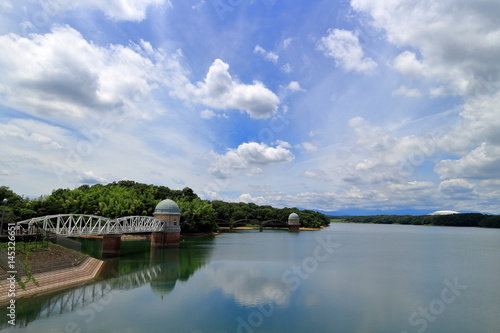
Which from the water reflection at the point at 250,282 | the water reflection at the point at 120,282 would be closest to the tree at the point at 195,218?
the water reflection at the point at 120,282

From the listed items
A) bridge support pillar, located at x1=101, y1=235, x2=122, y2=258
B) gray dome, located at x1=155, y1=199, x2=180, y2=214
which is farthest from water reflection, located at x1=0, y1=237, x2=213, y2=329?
gray dome, located at x1=155, y1=199, x2=180, y2=214

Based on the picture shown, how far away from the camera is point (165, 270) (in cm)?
4119

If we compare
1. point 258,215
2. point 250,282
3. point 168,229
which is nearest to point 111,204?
point 168,229

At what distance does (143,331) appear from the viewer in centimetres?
2016

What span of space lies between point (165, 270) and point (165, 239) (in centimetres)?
2221

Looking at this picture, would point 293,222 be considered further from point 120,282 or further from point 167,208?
point 120,282

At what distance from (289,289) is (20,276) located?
2426cm

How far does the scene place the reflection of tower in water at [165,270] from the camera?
32031 millimetres

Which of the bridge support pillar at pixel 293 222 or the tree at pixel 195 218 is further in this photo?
the bridge support pillar at pixel 293 222

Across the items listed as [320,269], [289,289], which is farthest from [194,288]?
[320,269]

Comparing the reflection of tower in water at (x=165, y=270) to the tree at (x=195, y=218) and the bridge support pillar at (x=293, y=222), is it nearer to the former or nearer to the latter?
the tree at (x=195, y=218)

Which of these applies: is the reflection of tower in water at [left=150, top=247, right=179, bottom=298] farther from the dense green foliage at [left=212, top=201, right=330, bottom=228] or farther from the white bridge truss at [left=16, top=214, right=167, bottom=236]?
the dense green foliage at [left=212, top=201, right=330, bottom=228]

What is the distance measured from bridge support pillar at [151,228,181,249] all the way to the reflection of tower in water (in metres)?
1.40

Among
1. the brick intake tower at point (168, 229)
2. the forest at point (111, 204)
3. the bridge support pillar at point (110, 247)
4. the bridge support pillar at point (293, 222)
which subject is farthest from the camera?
the bridge support pillar at point (293, 222)
